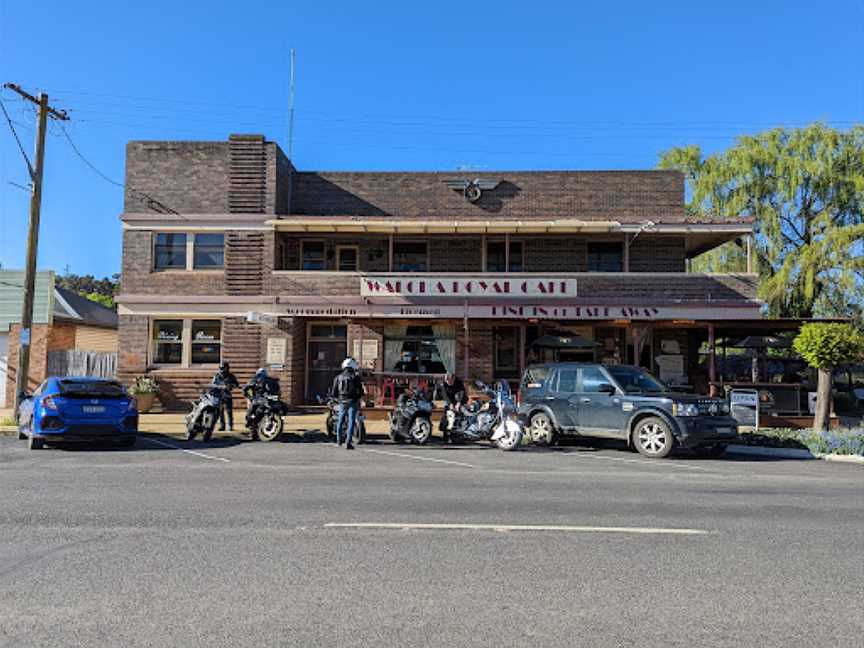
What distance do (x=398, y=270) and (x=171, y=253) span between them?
7164 millimetres

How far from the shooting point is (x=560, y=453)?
13281 mm

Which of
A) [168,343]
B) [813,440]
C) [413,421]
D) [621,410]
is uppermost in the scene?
[168,343]

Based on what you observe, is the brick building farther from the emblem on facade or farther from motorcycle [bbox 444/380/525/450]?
motorcycle [bbox 444/380/525/450]

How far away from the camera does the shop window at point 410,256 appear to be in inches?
890

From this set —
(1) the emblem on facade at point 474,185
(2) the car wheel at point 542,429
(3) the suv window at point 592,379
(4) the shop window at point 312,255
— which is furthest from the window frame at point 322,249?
(3) the suv window at point 592,379

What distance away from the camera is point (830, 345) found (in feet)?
48.0

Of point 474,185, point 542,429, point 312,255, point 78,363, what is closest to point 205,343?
point 312,255

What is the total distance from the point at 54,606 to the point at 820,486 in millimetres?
9110

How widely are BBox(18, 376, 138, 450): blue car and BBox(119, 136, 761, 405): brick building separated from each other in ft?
24.5


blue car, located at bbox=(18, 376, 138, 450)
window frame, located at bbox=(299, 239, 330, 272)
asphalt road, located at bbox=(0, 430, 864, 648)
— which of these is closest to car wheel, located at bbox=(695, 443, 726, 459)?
asphalt road, located at bbox=(0, 430, 864, 648)

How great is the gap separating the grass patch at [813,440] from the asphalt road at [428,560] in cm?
380

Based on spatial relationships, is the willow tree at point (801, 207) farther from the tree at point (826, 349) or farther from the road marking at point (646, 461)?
the road marking at point (646, 461)

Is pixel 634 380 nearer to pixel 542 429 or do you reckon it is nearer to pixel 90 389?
pixel 542 429

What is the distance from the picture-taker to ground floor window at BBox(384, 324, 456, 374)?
2156 cm
